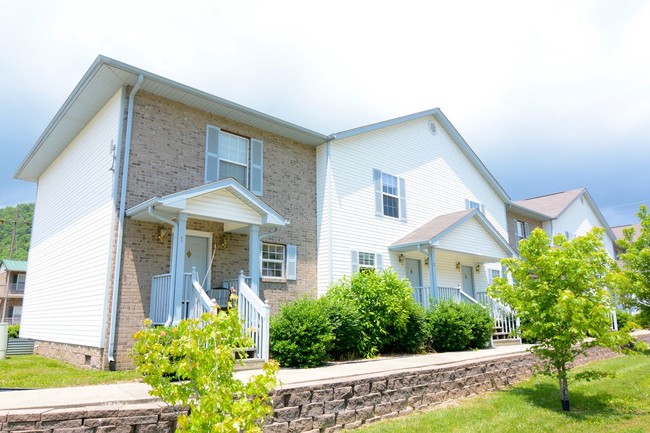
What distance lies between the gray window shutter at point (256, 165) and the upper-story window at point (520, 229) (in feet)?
50.9

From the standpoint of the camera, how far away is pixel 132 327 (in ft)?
31.7

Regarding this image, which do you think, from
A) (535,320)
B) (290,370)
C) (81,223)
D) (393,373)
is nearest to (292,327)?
(290,370)

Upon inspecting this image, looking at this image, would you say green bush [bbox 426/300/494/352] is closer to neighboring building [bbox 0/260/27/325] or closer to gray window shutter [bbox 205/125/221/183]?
gray window shutter [bbox 205/125/221/183]

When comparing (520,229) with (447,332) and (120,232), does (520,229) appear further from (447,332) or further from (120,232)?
(120,232)

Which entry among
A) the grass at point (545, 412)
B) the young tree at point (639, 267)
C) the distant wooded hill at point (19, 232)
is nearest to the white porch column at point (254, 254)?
the grass at point (545, 412)

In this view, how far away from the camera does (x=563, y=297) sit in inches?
290

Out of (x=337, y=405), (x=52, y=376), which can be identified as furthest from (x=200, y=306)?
(x=337, y=405)

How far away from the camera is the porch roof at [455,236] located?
14875mm

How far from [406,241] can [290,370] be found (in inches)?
319

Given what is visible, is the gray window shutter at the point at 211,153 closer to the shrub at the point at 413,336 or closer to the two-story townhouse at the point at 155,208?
the two-story townhouse at the point at 155,208

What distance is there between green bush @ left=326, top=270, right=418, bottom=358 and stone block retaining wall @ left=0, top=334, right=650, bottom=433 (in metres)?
2.47

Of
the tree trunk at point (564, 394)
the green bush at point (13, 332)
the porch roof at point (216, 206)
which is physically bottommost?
the tree trunk at point (564, 394)

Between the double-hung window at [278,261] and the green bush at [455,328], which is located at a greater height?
the double-hung window at [278,261]

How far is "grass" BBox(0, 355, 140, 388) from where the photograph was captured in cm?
743
